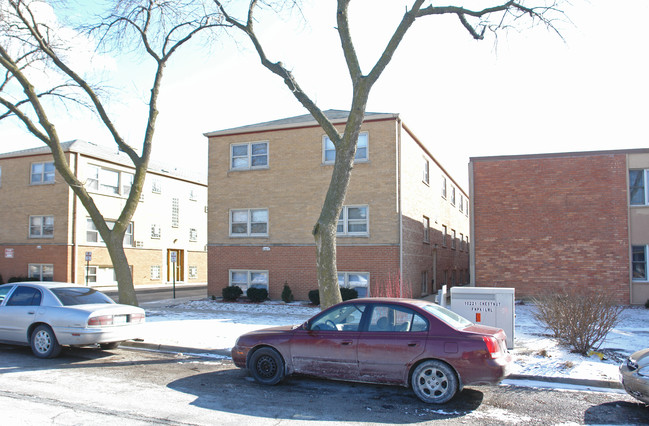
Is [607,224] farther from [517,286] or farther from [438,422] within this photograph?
[438,422]

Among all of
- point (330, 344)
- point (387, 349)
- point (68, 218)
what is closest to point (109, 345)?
point (330, 344)

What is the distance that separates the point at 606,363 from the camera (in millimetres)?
8930

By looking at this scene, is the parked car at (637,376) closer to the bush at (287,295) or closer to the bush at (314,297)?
the bush at (314,297)

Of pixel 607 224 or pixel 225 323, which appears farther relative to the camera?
pixel 607 224

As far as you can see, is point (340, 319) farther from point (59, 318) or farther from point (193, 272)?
point (193, 272)

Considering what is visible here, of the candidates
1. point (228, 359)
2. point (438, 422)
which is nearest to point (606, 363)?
point (438, 422)

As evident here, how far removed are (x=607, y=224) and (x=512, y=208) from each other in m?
3.23

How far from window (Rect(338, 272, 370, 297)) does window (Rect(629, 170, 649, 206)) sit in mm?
9853

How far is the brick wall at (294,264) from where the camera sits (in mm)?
19734

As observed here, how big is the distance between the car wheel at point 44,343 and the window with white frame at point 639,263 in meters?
18.2

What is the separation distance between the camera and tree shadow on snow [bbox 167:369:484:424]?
6332 mm

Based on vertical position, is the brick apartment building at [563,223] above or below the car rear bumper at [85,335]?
above

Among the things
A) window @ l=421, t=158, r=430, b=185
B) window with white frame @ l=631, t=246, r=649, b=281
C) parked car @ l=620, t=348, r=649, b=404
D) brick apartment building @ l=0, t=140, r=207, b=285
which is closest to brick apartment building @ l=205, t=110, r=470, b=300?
window @ l=421, t=158, r=430, b=185

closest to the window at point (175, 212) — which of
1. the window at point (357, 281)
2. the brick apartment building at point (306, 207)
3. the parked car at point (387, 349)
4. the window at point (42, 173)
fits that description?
the window at point (42, 173)
